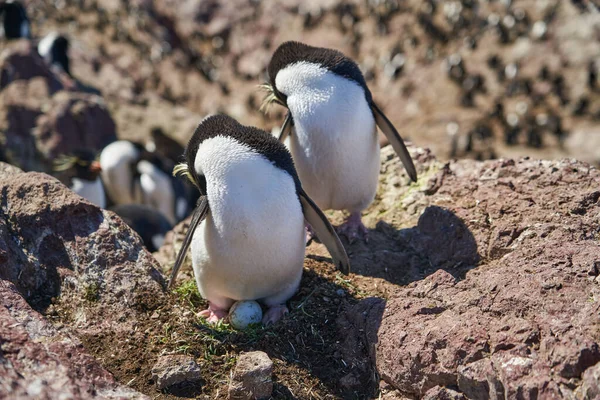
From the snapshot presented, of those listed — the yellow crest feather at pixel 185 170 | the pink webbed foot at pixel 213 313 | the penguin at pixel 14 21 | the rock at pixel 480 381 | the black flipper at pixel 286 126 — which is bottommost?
the penguin at pixel 14 21

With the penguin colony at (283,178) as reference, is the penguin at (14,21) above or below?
below

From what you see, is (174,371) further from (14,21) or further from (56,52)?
(14,21)

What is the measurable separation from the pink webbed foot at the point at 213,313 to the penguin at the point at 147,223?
136 inches

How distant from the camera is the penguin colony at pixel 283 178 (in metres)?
4.34

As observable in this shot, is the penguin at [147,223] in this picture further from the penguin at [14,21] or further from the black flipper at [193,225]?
the penguin at [14,21]

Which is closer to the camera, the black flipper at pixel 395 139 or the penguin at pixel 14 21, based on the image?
the black flipper at pixel 395 139

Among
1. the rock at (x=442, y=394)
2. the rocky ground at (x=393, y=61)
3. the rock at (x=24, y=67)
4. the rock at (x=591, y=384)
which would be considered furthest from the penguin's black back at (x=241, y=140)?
the rocky ground at (x=393, y=61)

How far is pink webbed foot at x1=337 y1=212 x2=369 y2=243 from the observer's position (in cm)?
549

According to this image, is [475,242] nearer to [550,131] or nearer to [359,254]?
[359,254]

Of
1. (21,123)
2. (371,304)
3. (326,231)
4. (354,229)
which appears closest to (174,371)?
(371,304)

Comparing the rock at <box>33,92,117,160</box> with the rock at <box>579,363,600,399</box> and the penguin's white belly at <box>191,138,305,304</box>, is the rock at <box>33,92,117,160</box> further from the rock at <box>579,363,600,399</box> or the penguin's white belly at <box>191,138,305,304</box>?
the rock at <box>579,363,600,399</box>

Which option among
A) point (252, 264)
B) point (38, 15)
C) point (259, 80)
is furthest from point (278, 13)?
point (252, 264)

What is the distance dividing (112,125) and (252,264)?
8631 mm

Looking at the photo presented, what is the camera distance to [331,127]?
5.23 metres
